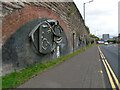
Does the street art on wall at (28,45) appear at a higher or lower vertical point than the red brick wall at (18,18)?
lower

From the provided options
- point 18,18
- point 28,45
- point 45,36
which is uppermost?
point 18,18

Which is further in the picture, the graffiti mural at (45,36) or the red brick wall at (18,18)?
the graffiti mural at (45,36)

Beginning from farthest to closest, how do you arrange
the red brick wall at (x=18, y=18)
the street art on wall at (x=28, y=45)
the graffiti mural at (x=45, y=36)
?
the graffiti mural at (x=45, y=36) → the street art on wall at (x=28, y=45) → the red brick wall at (x=18, y=18)

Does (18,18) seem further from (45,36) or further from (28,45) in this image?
(45,36)

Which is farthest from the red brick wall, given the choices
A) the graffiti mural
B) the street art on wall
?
the graffiti mural

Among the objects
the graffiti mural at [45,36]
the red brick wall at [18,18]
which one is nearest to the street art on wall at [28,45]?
the graffiti mural at [45,36]

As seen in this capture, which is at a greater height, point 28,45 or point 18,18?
point 18,18

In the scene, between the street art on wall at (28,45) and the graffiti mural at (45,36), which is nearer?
the street art on wall at (28,45)

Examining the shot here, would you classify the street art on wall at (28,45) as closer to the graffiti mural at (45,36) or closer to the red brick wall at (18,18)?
the graffiti mural at (45,36)

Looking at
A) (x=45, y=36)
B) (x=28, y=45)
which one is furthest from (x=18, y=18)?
(x=45, y=36)

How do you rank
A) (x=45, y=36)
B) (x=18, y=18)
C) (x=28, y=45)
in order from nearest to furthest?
(x=18, y=18), (x=28, y=45), (x=45, y=36)

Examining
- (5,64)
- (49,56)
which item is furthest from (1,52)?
(49,56)

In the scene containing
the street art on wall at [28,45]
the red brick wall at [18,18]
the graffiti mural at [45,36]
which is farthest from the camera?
the graffiti mural at [45,36]

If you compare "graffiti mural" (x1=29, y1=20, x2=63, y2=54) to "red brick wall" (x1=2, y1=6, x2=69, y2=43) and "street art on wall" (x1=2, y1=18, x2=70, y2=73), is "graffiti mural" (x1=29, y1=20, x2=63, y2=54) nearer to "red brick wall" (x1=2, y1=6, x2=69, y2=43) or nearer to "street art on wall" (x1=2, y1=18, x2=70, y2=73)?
"street art on wall" (x1=2, y1=18, x2=70, y2=73)
